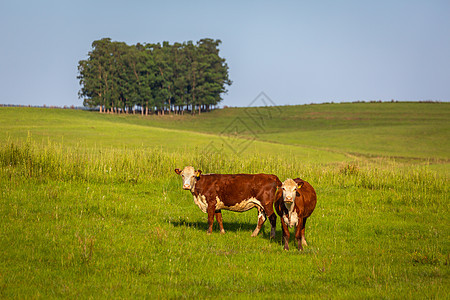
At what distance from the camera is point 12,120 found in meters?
63.6

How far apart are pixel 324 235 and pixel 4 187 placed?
12406 millimetres

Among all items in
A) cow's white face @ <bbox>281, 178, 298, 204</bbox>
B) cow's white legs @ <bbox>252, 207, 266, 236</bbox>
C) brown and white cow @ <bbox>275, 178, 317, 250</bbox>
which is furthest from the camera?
cow's white legs @ <bbox>252, 207, 266, 236</bbox>

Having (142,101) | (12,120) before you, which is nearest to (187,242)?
(12,120)

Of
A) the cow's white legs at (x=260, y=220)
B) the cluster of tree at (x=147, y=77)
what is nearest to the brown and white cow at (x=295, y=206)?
the cow's white legs at (x=260, y=220)

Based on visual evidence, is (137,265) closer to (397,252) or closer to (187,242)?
(187,242)

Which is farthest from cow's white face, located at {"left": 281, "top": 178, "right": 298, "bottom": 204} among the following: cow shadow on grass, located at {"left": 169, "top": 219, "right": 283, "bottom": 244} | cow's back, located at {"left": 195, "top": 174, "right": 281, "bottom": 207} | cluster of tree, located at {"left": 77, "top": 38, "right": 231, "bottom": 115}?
cluster of tree, located at {"left": 77, "top": 38, "right": 231, "bottom": 115}

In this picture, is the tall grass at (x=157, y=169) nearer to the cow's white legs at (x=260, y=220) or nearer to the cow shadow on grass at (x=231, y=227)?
the cow shadow on grass at (x=231, y=227)

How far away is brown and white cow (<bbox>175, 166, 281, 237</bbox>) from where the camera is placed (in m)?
11.4

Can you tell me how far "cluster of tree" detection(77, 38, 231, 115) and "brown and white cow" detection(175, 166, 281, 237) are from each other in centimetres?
9860

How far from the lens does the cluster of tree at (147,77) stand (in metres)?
107

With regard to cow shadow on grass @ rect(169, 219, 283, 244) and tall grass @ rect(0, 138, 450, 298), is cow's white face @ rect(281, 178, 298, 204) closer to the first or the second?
tall grass @ rect(0, 138, 450, 298)

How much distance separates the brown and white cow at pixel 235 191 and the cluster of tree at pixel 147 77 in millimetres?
98602

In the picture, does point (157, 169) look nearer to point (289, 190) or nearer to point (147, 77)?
point (289, 190)

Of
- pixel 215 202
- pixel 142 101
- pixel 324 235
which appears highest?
pixel 142 101
